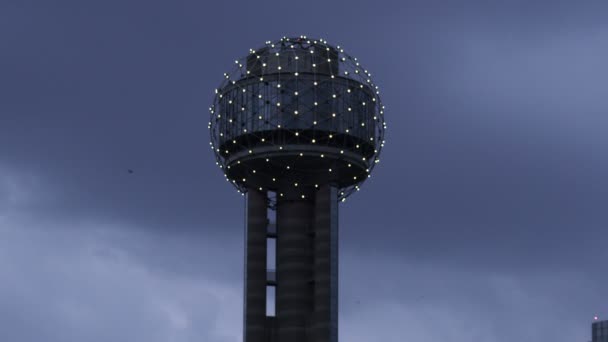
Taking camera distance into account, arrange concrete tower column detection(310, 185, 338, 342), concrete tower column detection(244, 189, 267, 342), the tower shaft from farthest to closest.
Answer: concrete tower column detection(244, 189, 267, 342)
the tower shaft
concrete tower column detection(310, 185, 338, 342)

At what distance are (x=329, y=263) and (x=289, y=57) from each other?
3039 cm

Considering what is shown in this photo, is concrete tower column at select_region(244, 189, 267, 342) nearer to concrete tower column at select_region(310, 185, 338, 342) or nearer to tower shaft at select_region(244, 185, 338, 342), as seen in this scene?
tower shaft at select_region(244, 185, 338, 342)

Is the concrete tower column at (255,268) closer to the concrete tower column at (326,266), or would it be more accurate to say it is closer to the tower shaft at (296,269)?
the tower shaft at (296,269)

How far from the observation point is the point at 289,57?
7451 inches

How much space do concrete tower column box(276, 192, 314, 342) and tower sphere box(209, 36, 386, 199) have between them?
3082mm

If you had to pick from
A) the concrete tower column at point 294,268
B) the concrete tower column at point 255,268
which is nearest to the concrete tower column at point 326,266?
the concrete tower column at point 294,268

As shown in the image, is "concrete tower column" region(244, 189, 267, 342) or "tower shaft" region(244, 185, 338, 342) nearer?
"tower shaft" region(244, 185, 338, 342)

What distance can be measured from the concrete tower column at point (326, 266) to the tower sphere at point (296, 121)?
361 cm

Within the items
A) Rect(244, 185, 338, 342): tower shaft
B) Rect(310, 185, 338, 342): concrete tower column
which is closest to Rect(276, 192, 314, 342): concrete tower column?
Rect(244, 185, 338, 342): tower shaft

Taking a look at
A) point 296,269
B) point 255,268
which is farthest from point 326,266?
point 255,268

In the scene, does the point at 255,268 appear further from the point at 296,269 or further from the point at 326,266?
the point at 326,266

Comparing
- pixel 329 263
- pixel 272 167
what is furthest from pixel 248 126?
pixel 329 263

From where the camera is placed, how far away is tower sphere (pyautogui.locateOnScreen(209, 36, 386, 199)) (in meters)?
185

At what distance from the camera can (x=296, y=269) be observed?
185625mm
